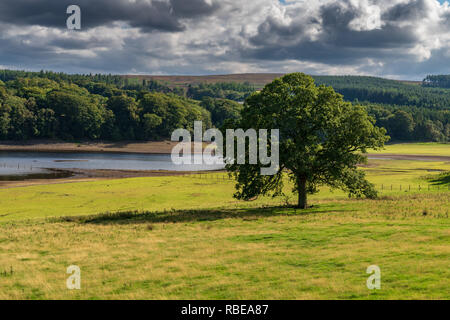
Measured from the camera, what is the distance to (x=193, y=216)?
4234cm

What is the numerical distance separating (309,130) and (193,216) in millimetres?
15078

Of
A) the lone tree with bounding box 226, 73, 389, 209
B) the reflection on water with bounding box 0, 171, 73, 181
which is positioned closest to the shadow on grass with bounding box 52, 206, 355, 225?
the lone tree with bounding box 226, 73, 389, 209

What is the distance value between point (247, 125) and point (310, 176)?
28.1 feet

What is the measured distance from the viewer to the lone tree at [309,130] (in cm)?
4181

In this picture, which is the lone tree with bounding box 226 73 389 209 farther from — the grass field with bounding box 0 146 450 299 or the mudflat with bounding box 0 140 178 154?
the mudflat with bounding box 0 140 178 154

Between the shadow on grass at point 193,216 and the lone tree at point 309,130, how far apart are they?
2583 mm

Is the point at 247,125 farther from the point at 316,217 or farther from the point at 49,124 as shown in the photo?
the point at 49,124

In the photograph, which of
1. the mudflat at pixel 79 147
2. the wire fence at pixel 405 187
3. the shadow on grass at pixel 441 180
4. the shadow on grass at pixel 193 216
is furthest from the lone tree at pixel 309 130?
the mudflat at pixel 79 147

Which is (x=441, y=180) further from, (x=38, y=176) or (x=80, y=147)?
(x=80, y=147)

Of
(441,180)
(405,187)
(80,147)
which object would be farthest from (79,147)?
(441,180)

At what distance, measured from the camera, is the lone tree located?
137 ft

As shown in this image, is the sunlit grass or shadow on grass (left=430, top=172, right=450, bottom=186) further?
shadow on grass (left=430, top=172, right=450, bottom=186)

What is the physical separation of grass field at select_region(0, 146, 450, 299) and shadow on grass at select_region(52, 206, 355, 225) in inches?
4.3

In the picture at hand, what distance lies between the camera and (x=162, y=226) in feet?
121
